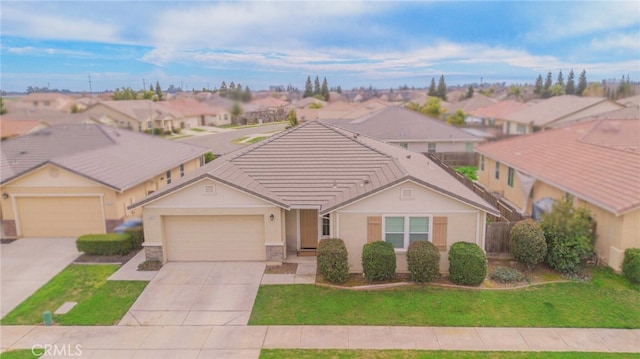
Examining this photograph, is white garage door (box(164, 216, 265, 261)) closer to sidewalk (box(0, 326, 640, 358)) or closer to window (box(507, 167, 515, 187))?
sidewalk (box(0, 326, 640, 358))

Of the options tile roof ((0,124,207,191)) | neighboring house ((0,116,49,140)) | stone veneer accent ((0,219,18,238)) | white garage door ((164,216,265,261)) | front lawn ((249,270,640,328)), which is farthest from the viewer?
stone veneer accent ((0,219,18,238))

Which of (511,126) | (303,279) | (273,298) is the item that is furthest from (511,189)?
(511,126)

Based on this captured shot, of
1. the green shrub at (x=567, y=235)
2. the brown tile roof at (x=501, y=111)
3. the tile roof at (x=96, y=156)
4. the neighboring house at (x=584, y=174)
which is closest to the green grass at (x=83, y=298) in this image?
the tile roof at (x=96, y=156)

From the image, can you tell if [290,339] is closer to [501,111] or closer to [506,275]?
[506,275]

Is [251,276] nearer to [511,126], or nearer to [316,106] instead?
[316,106]

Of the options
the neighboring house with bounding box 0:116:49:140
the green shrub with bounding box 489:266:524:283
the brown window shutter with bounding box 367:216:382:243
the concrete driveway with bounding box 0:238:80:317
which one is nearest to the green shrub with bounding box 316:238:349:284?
the brown window shutter with bounding box 367:216:382:243

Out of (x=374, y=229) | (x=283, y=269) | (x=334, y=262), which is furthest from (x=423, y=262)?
(x=283, y=269)
